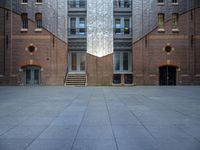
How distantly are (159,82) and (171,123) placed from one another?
2685 centimetres

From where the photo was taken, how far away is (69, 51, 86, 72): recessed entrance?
123ft

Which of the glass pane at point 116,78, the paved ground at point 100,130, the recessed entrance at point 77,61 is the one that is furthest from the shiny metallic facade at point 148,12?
the paved ground at point 100,130

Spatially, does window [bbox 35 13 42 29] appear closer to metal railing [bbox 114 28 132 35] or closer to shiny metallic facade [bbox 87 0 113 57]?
shiny metallic facade [bbox 87 0 113 57]

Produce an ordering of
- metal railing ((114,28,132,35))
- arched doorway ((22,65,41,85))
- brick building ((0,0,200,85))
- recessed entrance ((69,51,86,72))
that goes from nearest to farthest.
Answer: brick building ((0,0,200,85)) → arched doorway ((22,65,41,85)) → metal railing ((114,28,132,35)) → recessed entrance ((69,51,86,72))

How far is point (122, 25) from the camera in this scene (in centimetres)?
3747

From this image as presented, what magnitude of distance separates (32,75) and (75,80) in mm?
4421

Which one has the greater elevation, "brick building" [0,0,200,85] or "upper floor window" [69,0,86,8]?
"upper floor window" [69,0,86,8]

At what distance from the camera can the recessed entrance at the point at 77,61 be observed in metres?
37.6

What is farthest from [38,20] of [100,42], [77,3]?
[100,42]

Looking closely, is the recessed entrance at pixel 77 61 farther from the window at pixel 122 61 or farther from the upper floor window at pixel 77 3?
the upper floor window at pixel 77 3

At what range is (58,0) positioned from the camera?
1423 inches

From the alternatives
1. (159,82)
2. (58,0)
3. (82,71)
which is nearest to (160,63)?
(159,82)

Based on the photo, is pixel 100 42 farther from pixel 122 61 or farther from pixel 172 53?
pixel 172 53

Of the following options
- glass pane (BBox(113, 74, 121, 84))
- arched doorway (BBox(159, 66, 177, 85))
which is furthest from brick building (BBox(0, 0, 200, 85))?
glass pane (BBox(113, 74, 121, 84))
